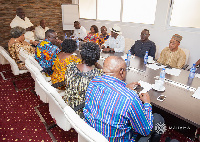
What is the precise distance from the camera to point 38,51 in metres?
2.80

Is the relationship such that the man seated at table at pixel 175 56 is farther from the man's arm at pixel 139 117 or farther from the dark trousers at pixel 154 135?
the man's arm at pixel 139 117

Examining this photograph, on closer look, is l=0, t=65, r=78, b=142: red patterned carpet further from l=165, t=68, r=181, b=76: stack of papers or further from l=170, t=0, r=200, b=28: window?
l=170, t=0, r=200, b=28: window

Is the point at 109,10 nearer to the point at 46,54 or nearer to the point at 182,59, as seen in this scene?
the point at 182,59

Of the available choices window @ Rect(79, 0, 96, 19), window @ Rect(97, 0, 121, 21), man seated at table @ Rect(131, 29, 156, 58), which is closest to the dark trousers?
man seated at table @ Rect(131, 29, 156, 58)

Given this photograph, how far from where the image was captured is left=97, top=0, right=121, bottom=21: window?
18.6ft

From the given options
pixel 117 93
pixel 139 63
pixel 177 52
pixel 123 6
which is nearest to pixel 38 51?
pixel 139 63

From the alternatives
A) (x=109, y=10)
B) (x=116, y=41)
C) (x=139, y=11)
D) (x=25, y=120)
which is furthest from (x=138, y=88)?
(x=109, y=10)

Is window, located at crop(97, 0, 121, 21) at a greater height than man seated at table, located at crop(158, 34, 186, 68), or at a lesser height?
greater

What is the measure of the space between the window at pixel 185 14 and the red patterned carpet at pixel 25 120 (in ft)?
10.1

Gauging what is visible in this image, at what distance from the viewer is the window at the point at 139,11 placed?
4684mm

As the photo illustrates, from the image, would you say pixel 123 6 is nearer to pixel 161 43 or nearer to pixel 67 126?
pixel 161 43

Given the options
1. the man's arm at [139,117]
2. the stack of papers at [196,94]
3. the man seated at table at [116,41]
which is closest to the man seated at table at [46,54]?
the man seated at table at [116,41]

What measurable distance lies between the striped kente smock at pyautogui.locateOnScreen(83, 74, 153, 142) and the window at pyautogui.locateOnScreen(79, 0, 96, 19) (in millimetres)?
5912

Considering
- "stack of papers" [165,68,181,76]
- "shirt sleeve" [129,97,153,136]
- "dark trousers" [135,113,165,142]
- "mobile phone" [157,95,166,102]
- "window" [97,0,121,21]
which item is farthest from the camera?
"window" [97,0,121,21]
